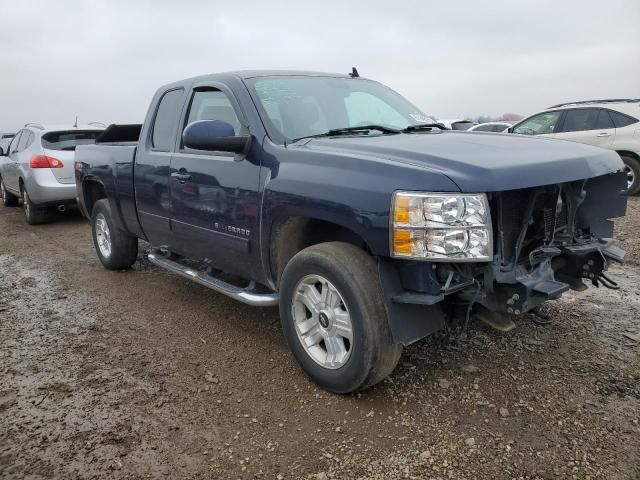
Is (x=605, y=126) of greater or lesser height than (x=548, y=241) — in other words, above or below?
above

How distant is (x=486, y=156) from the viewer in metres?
2.73

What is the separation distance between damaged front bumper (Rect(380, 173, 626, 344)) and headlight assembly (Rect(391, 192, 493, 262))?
0.46ft

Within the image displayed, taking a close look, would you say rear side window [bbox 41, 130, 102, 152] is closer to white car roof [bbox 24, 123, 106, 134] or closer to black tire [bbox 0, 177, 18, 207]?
white car roof [bbox 24, 123, 106, 134]

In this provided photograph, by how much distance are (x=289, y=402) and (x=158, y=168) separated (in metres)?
2.33

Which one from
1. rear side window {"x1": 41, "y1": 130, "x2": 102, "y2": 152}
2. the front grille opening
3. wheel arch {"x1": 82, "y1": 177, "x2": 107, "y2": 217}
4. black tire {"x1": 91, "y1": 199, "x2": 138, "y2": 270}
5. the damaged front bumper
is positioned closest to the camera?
the damaged front bumper

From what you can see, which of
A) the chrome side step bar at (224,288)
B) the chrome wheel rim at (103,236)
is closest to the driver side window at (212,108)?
the chrome side step bar at (224,288)

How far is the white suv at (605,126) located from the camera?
9.04 m

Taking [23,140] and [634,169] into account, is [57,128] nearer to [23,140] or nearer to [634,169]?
[23,140]

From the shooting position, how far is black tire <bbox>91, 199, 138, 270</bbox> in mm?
5523

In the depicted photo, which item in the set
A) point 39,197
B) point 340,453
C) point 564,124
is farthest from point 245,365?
point 564,124

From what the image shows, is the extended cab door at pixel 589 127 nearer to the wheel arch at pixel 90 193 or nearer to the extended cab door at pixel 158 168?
the extended cab door at pixel 158 168

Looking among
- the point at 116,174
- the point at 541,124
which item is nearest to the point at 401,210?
the point at 116,174

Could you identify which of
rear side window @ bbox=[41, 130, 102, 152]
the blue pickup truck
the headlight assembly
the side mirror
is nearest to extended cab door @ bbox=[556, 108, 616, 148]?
the blue pickup truck

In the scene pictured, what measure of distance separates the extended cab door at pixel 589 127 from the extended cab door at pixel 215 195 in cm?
737
